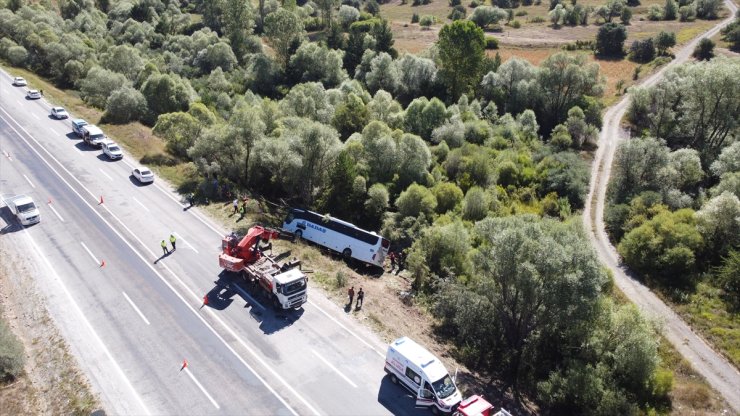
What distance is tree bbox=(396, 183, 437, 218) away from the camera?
167 feet

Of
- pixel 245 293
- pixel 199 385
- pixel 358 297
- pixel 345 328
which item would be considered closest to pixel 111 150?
pixel 245 293

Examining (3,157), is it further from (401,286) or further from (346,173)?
(401,286)

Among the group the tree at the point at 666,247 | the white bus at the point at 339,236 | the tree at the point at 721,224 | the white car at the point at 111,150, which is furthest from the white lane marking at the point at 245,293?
the tree at the point at 721,224

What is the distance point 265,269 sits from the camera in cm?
3616

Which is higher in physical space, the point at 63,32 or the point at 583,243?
the point at 63,32

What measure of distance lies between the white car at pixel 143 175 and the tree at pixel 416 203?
27.1 metres

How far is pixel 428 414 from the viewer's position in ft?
90.6

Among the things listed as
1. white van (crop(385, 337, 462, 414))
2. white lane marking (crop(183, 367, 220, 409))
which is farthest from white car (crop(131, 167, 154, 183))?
white van (crop(385, 337, 462, 414))

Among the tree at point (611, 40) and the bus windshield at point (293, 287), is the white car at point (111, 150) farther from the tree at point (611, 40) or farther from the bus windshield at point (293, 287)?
the tree at point (611, 40)

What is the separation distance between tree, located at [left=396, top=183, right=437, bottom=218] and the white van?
23.4 meters

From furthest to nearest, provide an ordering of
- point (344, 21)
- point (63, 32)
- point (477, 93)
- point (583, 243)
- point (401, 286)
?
1. point (344, 21)
2. point (63, 32)
3. point (477, 93)
4. point (401, 286)
5. point (583, 243)

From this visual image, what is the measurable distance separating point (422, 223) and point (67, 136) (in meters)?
46.8

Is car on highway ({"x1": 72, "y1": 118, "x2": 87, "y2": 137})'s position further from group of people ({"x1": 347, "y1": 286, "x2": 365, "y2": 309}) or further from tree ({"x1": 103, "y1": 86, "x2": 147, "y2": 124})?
group of people ({"x1": 347, "y1": 286, "x2": 365, "y2": 309})

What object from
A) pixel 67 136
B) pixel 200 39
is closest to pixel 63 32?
pixel 200 39
